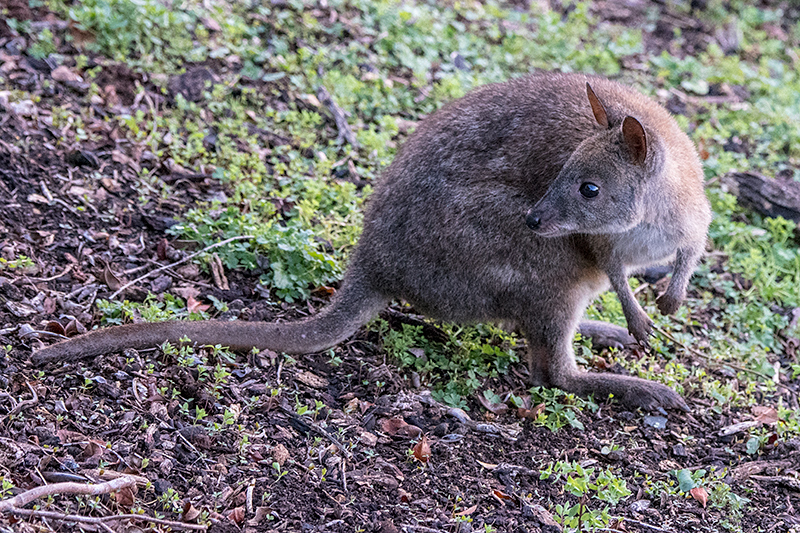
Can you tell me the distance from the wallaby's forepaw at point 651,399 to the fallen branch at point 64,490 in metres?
2.55

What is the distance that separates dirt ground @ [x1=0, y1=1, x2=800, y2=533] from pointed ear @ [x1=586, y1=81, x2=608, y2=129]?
146 centimetres

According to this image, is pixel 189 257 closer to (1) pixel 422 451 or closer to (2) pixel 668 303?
(1) pixel 422 451

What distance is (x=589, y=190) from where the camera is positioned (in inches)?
155

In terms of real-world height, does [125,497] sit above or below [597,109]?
below

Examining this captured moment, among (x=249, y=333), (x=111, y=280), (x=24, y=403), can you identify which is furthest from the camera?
(x=111, y=280)

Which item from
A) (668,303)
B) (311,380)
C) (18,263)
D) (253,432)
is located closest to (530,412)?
(668,303)

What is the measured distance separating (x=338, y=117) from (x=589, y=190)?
8.43ft

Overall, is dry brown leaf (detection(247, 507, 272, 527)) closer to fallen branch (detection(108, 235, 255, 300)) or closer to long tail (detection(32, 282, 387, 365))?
long tail (detection(32, 282, 387, 365))

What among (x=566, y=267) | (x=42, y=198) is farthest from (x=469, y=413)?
(x=42, y=198)

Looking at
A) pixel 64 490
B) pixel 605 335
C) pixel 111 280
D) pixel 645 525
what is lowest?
pixel 605 335

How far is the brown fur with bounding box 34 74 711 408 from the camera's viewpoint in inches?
162

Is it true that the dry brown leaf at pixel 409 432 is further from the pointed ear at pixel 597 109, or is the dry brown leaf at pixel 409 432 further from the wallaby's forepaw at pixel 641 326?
the pointed ear at pixel 597 109

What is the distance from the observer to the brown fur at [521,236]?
4121 mm

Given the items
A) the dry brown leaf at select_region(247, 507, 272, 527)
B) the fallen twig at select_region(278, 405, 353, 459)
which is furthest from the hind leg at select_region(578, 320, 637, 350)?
the dry brown leaf at select_region(247, 507, 272, 527)
